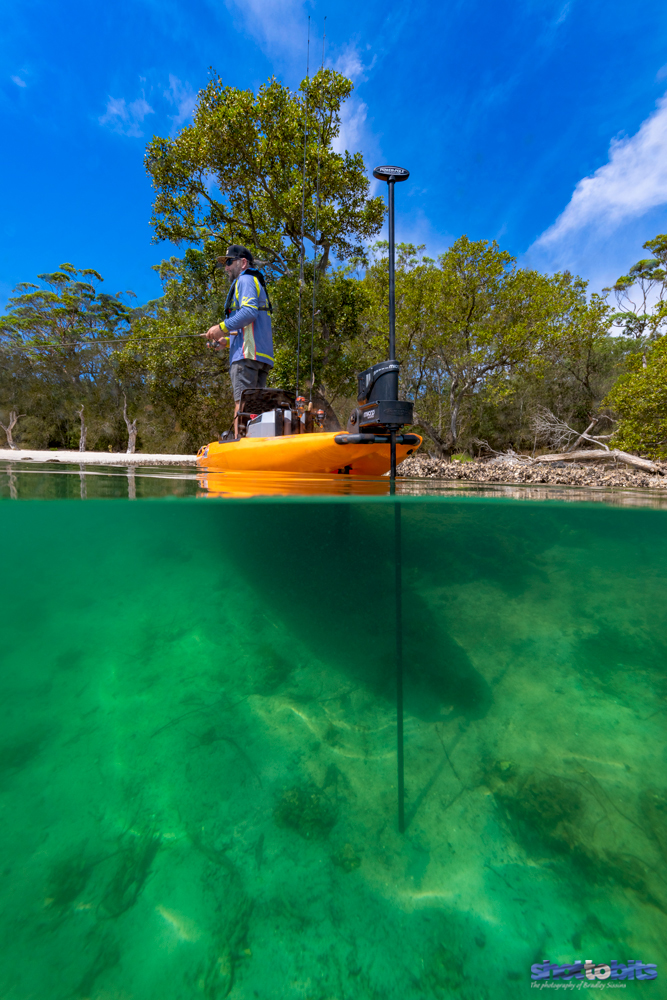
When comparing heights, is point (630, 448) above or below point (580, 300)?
below

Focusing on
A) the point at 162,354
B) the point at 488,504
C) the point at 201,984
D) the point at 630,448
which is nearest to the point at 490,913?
the point at 201,984

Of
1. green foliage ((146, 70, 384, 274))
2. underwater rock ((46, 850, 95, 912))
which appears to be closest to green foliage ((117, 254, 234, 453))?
green foliage ((146, 70, 384, 274))

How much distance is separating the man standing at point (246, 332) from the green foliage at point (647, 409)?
33.6 feet

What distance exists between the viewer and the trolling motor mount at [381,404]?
9.63 feet

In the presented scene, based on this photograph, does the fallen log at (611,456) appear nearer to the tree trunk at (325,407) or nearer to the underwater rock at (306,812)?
the tree trunk at (325,407)

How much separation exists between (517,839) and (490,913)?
0.51 meters

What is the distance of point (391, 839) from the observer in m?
2.51

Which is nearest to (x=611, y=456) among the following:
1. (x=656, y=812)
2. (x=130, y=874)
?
(x=656, y=812)

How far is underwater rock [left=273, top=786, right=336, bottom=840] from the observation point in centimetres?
251

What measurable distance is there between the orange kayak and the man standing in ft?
2.63

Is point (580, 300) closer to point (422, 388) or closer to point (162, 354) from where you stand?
point (422, 388)

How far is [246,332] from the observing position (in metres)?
4.90

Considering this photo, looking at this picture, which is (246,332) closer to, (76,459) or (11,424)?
(76,459)

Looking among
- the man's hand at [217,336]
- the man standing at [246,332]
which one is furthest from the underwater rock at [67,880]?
the man's hand at [217,336]
